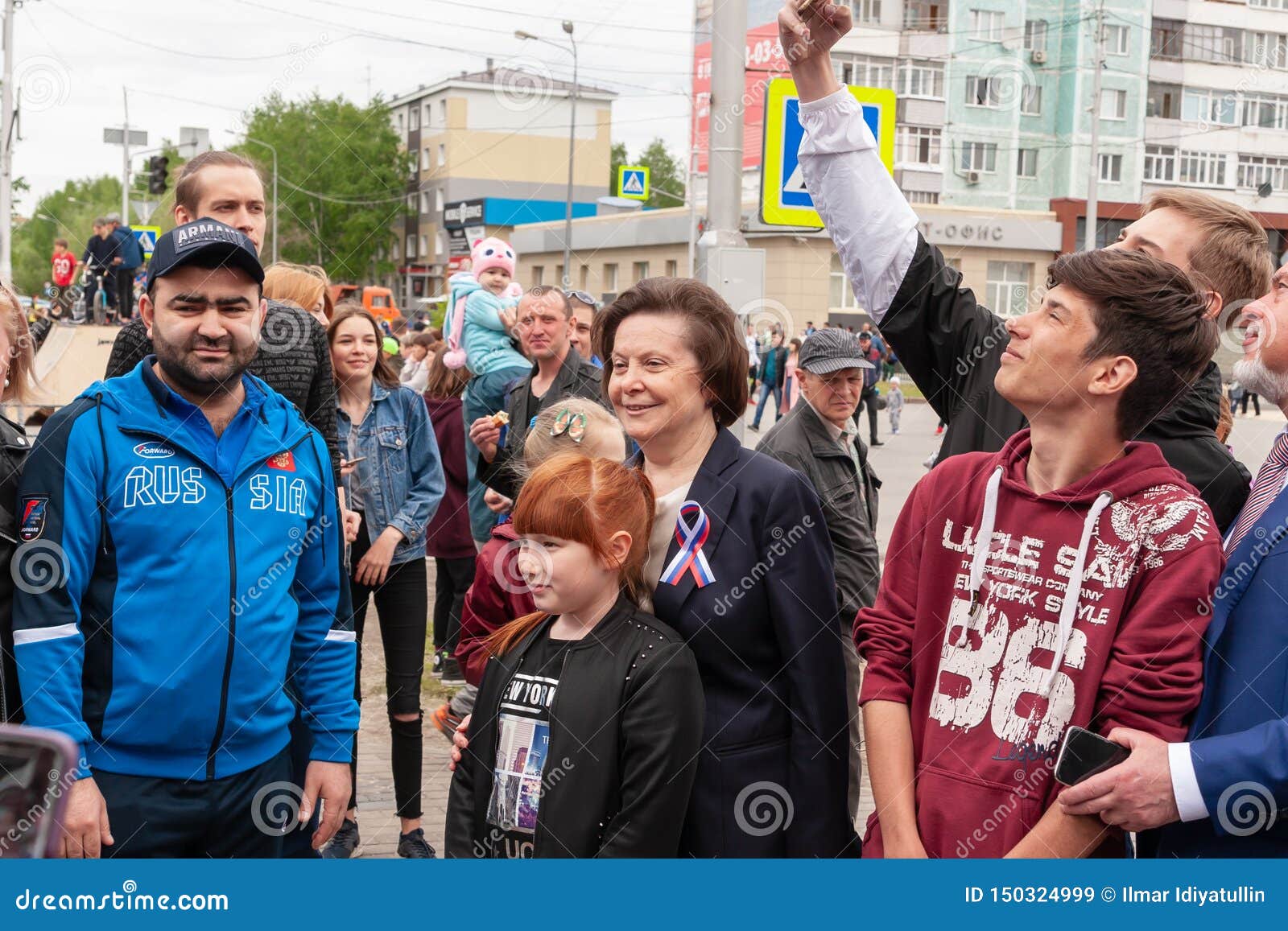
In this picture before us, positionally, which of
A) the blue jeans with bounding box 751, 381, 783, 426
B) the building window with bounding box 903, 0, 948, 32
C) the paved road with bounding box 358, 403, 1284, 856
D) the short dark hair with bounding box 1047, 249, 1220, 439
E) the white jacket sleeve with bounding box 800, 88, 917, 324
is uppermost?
the building window with bounding box 903, 0, 948, 32

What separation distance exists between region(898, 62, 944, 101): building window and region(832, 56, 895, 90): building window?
54 cm

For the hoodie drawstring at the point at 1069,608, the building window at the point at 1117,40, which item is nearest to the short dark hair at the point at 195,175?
the hoodie drawstring at the point at 1069,608

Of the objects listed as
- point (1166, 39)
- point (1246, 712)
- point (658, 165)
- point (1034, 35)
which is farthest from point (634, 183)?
point (658, 165)

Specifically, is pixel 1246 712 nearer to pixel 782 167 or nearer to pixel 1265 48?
pixel 782 167

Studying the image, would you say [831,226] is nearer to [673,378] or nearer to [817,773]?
[673,378]

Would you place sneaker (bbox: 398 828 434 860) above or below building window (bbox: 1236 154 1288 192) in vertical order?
below

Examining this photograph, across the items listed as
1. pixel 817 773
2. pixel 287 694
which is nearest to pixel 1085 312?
pixel 817 773

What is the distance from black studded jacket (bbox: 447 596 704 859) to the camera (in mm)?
2611

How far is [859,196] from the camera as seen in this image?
2.88 m

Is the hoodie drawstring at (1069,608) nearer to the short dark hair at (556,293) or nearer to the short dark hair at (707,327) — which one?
the short dark hair at (707,327)

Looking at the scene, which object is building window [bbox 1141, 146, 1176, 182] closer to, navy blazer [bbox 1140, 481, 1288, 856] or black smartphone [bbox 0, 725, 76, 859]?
navy blazer [bbox 1140, 481, 1288, 856]

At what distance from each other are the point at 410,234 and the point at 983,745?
77227 mm

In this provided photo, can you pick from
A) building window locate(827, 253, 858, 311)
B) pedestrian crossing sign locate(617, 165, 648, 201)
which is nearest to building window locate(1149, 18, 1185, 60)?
building window locate(827, 253, 858, 311)

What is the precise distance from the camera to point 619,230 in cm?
5266
